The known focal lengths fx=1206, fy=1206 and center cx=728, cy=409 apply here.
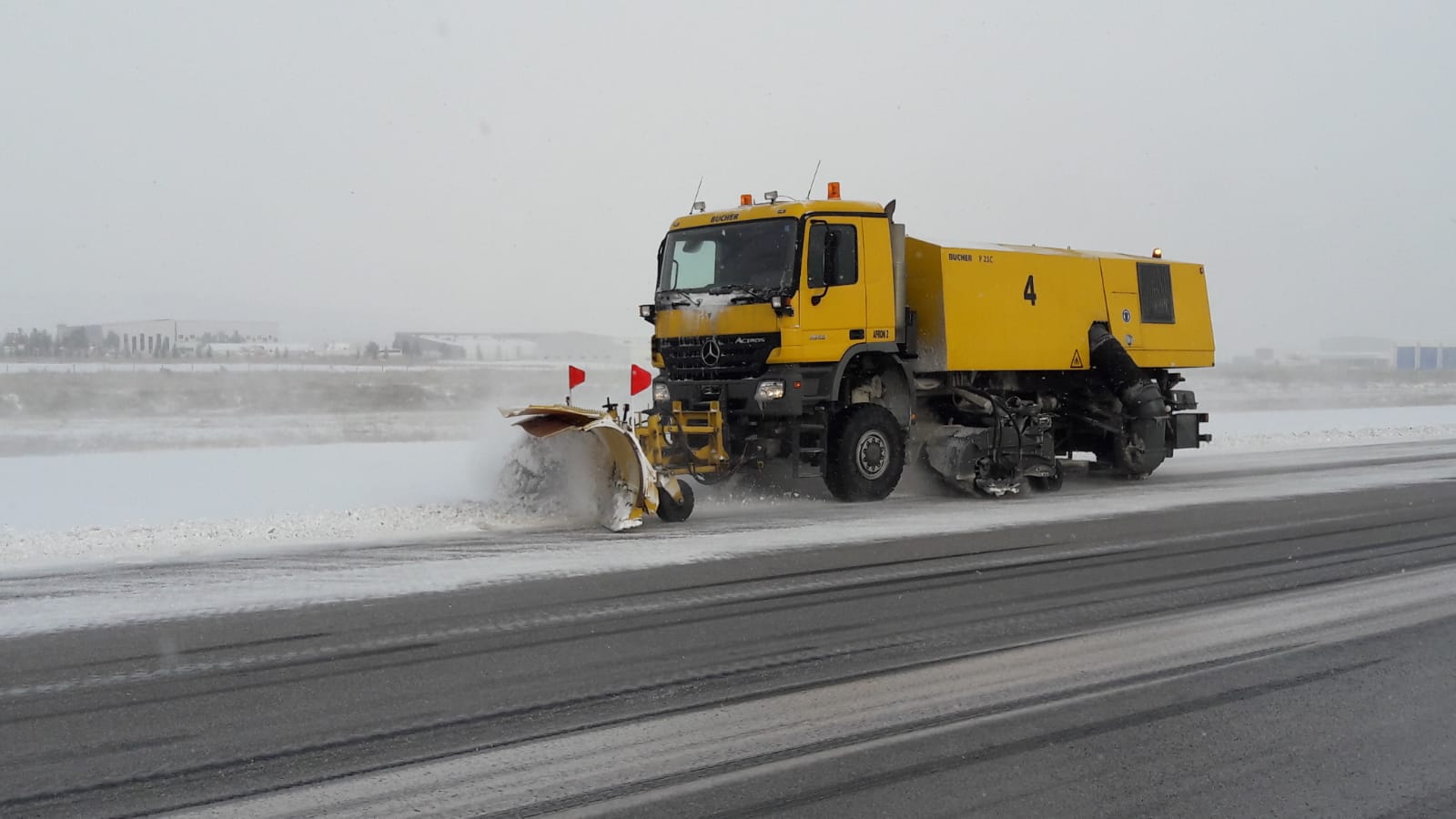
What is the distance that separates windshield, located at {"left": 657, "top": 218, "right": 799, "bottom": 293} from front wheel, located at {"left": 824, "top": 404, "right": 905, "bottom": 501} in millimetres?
1872

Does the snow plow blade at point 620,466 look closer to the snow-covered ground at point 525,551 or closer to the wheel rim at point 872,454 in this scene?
the snow-covered ground at point 525,551

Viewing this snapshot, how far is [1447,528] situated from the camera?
36.8ft

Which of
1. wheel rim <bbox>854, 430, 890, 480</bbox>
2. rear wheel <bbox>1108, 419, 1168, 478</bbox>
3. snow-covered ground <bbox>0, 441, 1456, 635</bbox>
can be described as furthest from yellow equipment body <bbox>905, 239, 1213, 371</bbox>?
snow-covered ground <bbox>0, 441, 1456, 635</bbox>

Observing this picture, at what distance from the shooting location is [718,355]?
44.2 ft

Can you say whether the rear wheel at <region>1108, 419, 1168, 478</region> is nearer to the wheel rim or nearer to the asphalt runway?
the wheel rim

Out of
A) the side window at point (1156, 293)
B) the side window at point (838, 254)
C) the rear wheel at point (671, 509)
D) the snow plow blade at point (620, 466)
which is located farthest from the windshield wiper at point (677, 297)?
the side window at point (1156, 293)

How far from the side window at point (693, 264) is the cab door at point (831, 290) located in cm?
118

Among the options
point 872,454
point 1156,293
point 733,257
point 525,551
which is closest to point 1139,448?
point 1156,293

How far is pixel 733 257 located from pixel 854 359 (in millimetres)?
1863

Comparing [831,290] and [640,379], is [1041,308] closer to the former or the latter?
[831,290]

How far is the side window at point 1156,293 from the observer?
17.3 m

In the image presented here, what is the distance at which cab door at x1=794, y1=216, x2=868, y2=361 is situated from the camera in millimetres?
13078

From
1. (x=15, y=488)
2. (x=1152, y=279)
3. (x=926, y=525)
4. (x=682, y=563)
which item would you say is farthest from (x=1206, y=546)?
(x=15, y=488)

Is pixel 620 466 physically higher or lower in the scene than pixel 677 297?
lower
